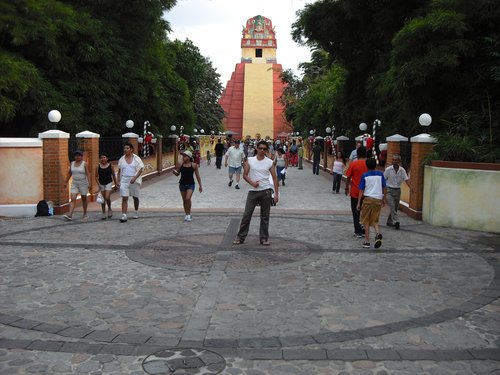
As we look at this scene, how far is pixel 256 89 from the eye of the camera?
101m

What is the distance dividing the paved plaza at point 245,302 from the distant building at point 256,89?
77479 millimetres

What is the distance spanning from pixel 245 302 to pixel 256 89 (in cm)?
9651

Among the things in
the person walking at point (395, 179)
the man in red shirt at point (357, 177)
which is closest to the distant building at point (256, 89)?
the person walking at point (395, 179)

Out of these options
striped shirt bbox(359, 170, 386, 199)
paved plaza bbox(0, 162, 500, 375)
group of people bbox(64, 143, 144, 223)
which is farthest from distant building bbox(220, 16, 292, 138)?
paved plaza bbox(0, 162, 500, 375)

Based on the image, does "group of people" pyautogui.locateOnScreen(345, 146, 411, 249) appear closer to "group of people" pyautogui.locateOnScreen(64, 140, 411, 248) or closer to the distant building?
"group of people" pyautogui.locateOnScreen(64, 140, 411, 248)

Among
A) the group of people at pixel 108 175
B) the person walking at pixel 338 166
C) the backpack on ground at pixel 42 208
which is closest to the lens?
the group of people at pixel 108 175

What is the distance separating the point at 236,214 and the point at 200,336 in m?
8.01

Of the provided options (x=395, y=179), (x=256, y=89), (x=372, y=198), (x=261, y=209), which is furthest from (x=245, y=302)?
(x=256, y=89)

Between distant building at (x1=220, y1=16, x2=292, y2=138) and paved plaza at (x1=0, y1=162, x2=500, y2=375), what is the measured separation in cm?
7748

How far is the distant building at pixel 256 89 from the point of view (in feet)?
307

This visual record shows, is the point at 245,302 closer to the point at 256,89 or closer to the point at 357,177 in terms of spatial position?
the point at 357,177

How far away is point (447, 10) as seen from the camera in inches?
567

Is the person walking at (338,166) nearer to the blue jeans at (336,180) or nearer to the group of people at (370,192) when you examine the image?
the blue jeans at (336,180)

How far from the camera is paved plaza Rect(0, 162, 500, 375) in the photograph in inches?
176
